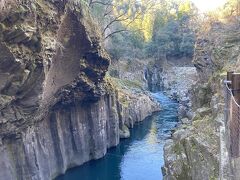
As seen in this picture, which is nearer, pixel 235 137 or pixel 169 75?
pixel 235 137

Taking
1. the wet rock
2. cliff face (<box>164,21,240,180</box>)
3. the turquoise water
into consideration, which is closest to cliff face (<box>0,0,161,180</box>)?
the turquoise water

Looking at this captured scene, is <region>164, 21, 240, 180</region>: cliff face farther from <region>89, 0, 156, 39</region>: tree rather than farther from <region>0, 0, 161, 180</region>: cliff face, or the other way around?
<region>89, 0, 156, 39</region>: tree

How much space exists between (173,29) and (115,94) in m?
40.3

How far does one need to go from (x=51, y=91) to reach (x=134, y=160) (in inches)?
422

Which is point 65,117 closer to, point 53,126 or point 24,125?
point 53,126

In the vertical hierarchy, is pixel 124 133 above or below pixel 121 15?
below

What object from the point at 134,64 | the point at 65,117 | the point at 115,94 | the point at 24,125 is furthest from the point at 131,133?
the point at 134,64

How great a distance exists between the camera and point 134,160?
113ft

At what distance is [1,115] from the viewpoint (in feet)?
75.7

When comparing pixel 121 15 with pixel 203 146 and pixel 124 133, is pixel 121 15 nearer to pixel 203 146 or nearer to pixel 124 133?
pixel 124 133

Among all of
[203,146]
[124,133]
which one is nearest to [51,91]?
[203,146]

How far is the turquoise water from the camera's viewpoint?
31281 millimetres

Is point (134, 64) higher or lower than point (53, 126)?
higher

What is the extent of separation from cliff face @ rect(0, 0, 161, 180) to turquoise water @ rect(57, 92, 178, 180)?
1062 mm
